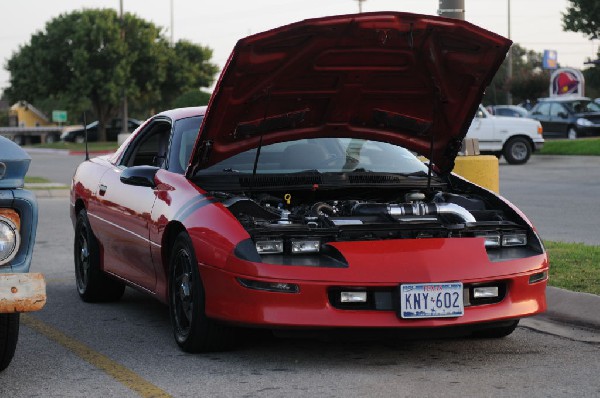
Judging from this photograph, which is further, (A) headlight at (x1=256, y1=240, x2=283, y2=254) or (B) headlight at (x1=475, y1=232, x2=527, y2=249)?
(B) headlight at (x1=475, y1=232, x2=527, y2=249)

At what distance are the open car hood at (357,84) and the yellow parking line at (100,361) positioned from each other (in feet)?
4.13

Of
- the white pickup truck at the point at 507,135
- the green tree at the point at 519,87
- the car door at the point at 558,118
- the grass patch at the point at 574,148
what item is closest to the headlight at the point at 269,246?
the white pickup truck at the point at 507,135

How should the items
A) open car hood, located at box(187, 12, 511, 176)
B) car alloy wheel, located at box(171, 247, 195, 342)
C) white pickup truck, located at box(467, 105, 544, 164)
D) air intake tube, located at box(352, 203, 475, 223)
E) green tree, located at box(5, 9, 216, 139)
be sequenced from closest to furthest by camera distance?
open car hood, located at box(187, 12, 511, 176) < car alloy wheel, located at box(171, 247, 195, 342) < air intake tube, located at box(352, 203, 475, 223) < white pickup truck, located at box(467, 105, 544, 164) < green tree, located at box(5, 9, 216, 139)

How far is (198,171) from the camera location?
7.28m

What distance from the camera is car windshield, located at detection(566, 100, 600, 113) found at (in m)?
40.6

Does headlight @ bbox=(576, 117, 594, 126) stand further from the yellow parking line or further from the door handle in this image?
the yellow parking line

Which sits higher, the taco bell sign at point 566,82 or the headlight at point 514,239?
the taco bell sign at point 566,82

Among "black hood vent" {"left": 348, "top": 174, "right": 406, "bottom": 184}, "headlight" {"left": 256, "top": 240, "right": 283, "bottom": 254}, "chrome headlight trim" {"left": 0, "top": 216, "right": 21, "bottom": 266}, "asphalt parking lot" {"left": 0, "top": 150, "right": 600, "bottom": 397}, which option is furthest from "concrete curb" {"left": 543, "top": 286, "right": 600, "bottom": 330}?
"chrome headlight trim" {"left": 0, "top": 216, "right": 21, "bottom": 266}

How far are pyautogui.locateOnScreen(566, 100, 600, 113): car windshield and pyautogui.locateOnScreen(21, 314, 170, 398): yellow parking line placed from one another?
34552mm

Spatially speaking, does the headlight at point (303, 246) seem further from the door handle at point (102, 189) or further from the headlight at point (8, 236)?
the door handle at point (102, 189)

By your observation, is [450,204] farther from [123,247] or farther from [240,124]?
[123,247]

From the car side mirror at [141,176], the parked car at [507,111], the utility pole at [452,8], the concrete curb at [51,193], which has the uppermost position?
the utility pole at [452,8]

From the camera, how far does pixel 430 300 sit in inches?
243

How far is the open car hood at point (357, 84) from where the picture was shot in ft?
21.8
